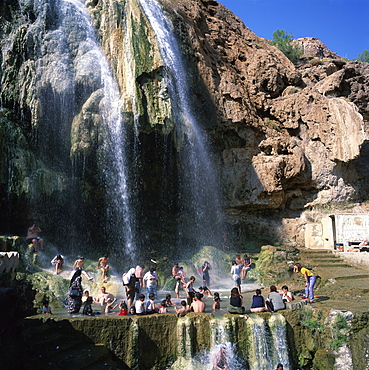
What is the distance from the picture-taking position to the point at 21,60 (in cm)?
1661

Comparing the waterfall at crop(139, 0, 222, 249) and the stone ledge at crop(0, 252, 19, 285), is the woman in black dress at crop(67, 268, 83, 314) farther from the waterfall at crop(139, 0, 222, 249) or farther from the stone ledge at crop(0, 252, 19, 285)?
the waterfall at crop(139, 0, 222, 249)

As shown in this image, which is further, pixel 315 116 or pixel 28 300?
pixel 315 116

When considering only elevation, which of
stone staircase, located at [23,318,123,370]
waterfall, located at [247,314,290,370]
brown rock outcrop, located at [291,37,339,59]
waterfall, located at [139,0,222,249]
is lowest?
waterfall, located at [247,314,290,370]

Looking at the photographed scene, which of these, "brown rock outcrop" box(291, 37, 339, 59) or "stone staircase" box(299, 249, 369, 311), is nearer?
"stone staircase" box(299, 249, 369, 311)

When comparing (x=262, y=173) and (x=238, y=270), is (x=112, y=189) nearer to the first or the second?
(x=238, y=270)

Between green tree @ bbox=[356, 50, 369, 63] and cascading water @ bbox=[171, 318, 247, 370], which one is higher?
green tree @ bbox=[356, 50, 369, 63]

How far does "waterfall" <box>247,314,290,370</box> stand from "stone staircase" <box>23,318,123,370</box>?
324 centimetres

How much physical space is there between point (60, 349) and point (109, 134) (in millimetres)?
10798

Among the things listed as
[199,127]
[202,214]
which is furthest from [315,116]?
[202,214]

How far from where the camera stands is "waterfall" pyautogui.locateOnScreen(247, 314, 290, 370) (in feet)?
30.1

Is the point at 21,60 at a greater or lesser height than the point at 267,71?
lesser

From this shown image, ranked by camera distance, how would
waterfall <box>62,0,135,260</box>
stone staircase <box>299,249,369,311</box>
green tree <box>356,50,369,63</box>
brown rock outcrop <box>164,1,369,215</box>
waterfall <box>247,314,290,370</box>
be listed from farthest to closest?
1. green tree <box>356,50,369,63</box>
2. brown rock outcrop <box>164,1,369,215</box>
3. waterfall <box>62,0,135,260</box>
4. stone staircase <box>299,249,369,311</box>
5. waterfall <box>247,314,290,370</box>

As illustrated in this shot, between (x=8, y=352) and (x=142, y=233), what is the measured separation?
41.7 ft

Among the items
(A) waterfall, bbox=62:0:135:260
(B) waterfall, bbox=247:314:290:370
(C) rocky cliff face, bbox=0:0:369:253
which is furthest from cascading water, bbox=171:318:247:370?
(C) rocky cliff face, bbox=0:0:369:253
